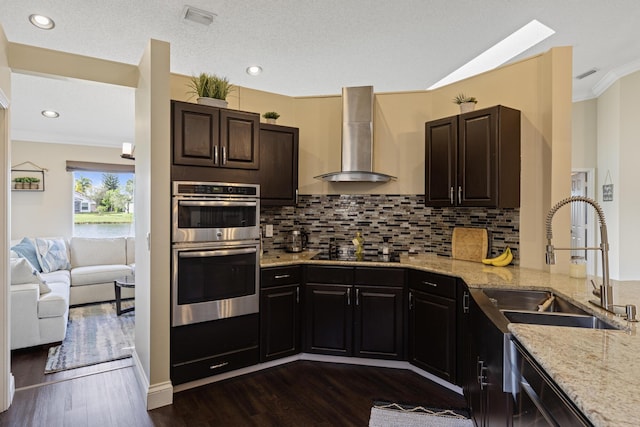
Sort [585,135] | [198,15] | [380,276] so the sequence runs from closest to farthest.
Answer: [198,15], [380,276], [585,135]

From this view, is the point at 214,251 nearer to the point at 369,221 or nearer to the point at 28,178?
the point at 369,221

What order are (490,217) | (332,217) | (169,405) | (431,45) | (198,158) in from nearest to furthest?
(169,405) < (198,158) < (490,217) < (431,45) < (332,217)

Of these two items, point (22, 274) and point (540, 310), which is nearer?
point (540, 310)

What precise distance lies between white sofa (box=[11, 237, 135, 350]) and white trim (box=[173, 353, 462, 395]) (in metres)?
1.81

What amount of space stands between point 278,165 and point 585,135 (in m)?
4.85

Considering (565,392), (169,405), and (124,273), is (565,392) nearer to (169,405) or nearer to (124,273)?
(169,405)

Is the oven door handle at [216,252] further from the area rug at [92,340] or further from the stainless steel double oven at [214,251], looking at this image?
the area rug at [92,340]

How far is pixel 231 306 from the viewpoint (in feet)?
9.72

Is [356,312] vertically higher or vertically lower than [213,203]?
lower

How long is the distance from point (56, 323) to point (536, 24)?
545 centimetres

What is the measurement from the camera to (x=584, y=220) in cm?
560

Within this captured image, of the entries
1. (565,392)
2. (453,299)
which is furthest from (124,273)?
(565,392)

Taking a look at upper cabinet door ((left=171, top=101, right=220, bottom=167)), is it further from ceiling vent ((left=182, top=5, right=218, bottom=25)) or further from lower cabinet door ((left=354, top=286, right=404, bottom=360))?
lower cabinet door ((left=354, top=286, right=404, bottom=360))

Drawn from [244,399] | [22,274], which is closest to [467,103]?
[244,399]
